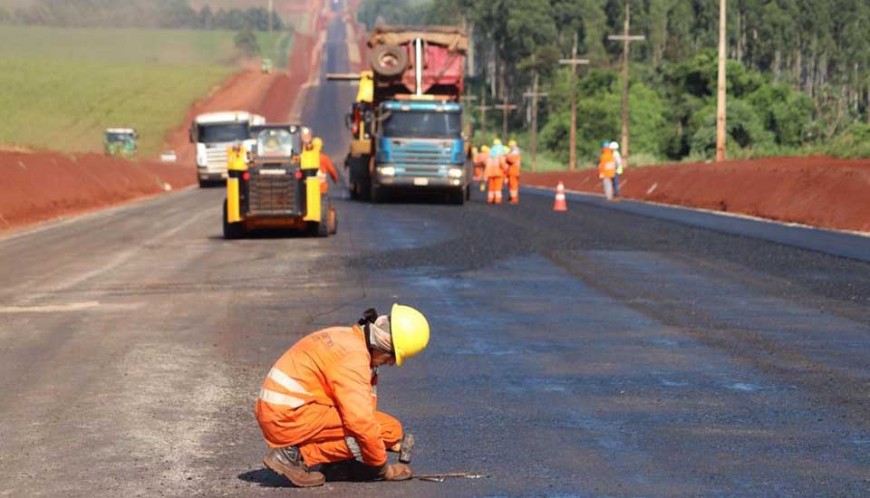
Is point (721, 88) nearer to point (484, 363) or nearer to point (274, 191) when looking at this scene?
point (274, 191)

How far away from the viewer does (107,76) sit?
144 m

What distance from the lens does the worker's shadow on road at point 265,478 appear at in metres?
8.38

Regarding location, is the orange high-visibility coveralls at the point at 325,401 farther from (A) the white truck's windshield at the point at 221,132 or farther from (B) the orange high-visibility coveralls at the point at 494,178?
(A) the white truck's windshield at the point at 221,132

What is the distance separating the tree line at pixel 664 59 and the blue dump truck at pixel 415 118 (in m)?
49.2

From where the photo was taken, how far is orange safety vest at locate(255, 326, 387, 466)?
7.82 metres

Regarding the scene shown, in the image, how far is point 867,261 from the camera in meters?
22.5

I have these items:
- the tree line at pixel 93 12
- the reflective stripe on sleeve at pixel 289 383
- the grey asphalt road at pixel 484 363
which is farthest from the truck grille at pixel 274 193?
the tree line at pixel 93 12

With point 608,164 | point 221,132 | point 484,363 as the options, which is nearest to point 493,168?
point 608,164

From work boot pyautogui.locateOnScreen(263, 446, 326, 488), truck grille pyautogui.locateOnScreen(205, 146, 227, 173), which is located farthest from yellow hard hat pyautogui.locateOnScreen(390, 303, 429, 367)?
truck grille pyautogui.locateOnScreen(205, 146, 227, 173)

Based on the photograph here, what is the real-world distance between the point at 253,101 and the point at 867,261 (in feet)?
344

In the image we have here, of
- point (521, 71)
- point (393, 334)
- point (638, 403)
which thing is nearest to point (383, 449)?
point (393, 334)

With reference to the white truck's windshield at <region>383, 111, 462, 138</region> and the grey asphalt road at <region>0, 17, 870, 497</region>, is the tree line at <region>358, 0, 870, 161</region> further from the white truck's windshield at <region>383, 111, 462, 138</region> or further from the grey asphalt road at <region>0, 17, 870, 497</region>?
the grey asphalt road at <region>0, 17, 870, 497</region>

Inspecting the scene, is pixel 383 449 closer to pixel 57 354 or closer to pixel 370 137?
pixel 57 354

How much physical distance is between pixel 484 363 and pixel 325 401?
16.3ft
